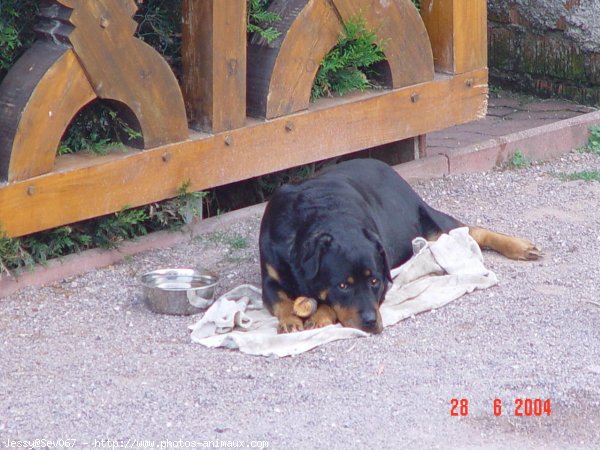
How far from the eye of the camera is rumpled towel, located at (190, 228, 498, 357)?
16.7 ft

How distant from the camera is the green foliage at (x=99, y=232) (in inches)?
227

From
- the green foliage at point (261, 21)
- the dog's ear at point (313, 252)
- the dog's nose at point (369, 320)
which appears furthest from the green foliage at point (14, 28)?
the dog's nose at point (369, 320)

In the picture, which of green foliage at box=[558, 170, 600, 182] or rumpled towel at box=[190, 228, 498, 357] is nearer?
rumpled towel at box=[190, 228, 498, 357]

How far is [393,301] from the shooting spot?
5.62 m

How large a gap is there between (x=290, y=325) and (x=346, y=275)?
0.35 m

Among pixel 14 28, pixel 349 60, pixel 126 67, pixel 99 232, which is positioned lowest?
pixel 99 232

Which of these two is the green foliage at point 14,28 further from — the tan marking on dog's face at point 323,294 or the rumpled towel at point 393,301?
the tan marking on dog's face at point 323,294

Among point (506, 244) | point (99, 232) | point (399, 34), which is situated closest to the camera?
point (99, 232)

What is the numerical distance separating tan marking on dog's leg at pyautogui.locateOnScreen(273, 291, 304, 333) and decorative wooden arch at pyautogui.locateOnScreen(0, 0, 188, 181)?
1.35 meters

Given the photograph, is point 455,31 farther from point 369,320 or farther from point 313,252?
point 369,320

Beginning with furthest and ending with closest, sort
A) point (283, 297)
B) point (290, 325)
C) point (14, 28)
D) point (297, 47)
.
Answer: point (297, 47) < point (14, 28) < point (283, 297) < point (290, 325)

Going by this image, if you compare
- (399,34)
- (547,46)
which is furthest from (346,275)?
(547,46)

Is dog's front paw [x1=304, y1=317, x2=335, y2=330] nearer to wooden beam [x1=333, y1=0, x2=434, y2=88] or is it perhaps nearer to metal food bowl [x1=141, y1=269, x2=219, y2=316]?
metal food bowl [x1=141, y1=269, x2=219, y2=316]
